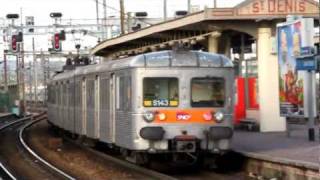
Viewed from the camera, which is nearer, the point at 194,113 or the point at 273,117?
the point at 194,113

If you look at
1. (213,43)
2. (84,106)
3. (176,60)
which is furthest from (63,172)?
(213,43)

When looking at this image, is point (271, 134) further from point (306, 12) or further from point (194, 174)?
point (194, 174)

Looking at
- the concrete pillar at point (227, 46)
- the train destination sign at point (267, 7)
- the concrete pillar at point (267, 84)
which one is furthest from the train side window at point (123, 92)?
the concrete pillar at point (227, 46)

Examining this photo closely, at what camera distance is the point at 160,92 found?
50.3 ft

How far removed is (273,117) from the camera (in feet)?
74.9

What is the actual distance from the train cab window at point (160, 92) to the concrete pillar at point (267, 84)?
313 inches

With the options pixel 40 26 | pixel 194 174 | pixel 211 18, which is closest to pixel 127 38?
pixel 211 18

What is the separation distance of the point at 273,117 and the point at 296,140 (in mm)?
3872

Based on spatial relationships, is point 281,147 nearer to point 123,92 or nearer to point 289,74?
point 289,74

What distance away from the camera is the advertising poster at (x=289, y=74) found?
18359 mm

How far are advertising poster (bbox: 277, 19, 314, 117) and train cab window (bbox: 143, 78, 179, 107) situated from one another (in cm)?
401

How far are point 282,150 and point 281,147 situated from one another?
82cm

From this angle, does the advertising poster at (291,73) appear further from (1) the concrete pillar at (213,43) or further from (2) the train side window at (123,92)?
(1) the concrete pillar at (213,43)

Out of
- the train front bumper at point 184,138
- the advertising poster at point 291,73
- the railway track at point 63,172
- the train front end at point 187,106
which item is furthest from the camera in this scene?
the advertising poster at point 291,73
